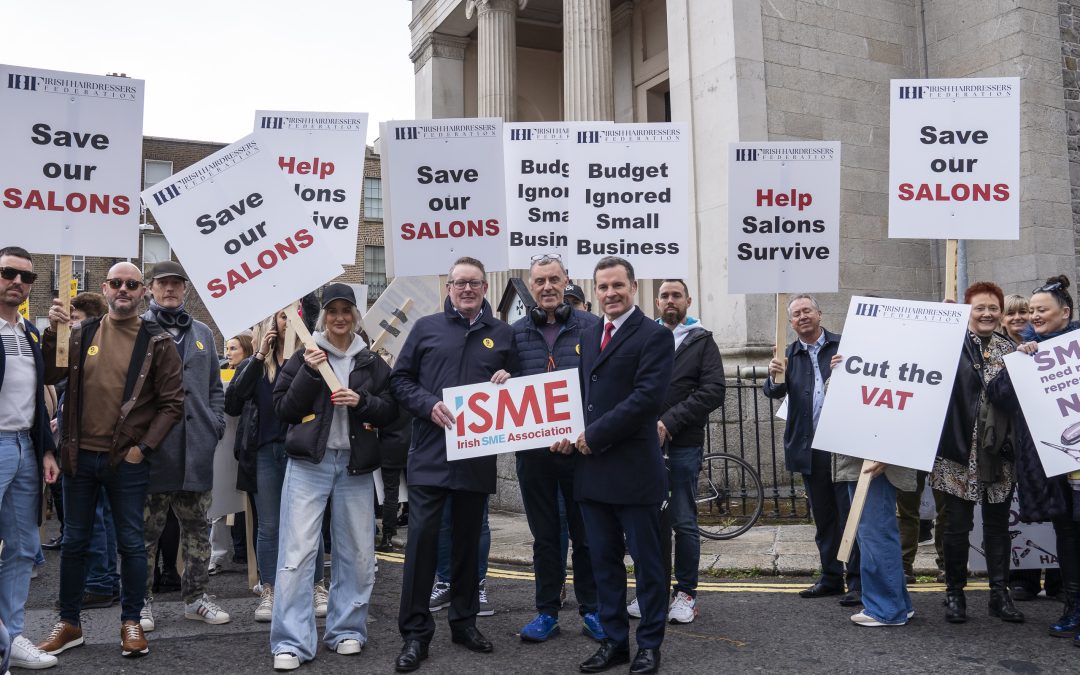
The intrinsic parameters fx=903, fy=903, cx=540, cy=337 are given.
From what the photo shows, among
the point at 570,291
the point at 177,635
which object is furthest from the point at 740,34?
the point at 177,635

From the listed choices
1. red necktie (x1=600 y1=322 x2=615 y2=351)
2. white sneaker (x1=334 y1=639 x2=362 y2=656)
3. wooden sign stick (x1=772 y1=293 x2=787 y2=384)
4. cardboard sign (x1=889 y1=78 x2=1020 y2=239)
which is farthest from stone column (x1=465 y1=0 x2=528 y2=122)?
white sneaker (x1=334 y1=639 x2=362 y2=656)

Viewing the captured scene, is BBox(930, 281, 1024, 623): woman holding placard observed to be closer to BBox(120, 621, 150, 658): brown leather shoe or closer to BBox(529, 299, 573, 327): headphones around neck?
BBox(529, 299, 573, 327): headphones around neck

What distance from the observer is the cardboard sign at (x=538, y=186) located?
8297 mm

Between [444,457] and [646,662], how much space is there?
1.62 m

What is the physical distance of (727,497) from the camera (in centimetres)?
966

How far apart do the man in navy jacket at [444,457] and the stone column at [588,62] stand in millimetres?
11279

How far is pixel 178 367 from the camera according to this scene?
569cm

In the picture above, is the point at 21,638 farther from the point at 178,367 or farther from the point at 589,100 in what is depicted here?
the point at 589,100

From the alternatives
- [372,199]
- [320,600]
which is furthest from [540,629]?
[372,199]

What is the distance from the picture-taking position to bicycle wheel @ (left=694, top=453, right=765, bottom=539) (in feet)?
29.7

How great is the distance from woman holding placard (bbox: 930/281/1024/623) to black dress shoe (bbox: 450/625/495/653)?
2.99 meters

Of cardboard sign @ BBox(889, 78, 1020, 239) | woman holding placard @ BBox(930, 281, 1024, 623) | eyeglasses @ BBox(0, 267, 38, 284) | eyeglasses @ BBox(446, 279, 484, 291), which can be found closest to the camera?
eyeglasses @ BBox(0, 267, 38, 284)

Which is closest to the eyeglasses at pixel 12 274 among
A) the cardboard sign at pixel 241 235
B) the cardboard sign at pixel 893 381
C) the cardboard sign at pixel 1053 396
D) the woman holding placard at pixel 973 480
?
the cardboard sign at pixel 241 235

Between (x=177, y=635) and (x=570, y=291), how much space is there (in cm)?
375
